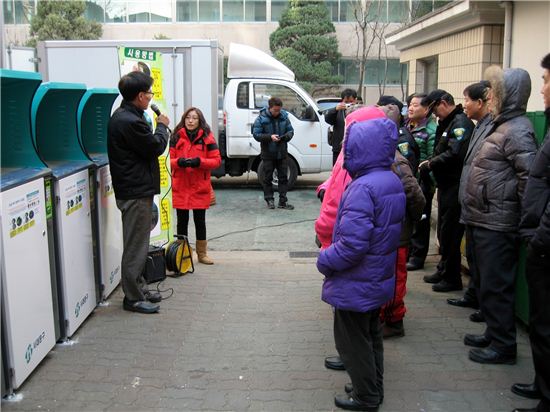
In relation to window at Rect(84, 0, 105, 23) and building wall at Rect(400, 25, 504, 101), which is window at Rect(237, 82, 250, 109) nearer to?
building wall at Rect(400, 25, 504, 101)

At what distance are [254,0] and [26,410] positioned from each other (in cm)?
2889

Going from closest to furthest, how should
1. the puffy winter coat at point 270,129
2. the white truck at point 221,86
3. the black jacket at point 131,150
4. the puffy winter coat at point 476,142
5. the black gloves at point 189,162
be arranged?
the puffy winter coat at point 476,142
the black jacket at point 131,150
the black gloves at point 189,162
the puffy winter coat at point 270,129
the white truck at point 221,86

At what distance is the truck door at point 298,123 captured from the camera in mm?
10922

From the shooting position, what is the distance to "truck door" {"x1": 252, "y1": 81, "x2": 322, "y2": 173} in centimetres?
1092

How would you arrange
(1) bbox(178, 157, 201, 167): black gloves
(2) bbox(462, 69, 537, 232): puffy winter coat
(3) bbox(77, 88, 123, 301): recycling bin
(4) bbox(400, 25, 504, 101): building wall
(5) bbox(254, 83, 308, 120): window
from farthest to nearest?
(5) bbox(254, 83, 308, 120): window
(4) bbox(400, 25, 504, 101): building wall
(1) bbox(178, 157, 201, 167): black gloves
(3) bbox(77, 88, 123, 301): recycling bin
(2) bbox(462, 69, 537, 232): puffy winter coat

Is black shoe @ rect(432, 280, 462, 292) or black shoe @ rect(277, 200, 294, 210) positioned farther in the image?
black shoe @ rect(277, 200, 294, 210)

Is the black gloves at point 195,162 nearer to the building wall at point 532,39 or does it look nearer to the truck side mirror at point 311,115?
the building wall at point 532,39

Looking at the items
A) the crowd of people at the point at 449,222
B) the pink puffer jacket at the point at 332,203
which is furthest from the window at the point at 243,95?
the pink puffer jacket at the point at 332,203

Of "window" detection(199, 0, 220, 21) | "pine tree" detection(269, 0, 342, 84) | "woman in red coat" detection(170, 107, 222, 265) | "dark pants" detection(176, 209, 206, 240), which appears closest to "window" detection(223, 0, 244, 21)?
"window" detection(199, 0, 220, 21)

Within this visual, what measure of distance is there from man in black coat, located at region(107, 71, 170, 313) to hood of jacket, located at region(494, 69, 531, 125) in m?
2.63

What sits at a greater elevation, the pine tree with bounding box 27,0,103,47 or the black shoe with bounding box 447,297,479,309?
the pine tree with bounding box 27,0,103,47

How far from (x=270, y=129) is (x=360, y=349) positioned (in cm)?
674

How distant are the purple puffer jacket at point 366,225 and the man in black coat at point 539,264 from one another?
2.45 ft

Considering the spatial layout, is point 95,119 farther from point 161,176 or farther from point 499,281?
point 499,281
